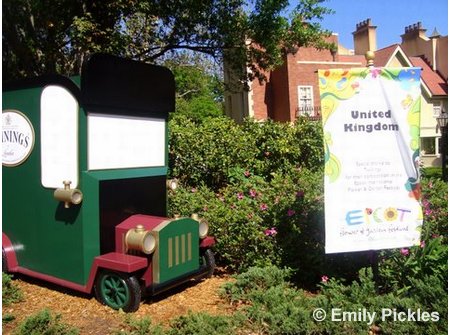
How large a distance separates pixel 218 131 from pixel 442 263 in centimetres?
486

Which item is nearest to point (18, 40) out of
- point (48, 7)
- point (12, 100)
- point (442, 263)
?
point (48, 7)

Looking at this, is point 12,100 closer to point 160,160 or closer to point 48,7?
point 160,160

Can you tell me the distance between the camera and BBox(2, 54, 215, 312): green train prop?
12.4 feet

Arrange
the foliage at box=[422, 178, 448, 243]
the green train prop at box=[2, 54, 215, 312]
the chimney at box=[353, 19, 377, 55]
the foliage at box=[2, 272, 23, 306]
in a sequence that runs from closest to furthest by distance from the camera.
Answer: the green train prop at box=[2, 54, 215, 312]
the foliage at box=[2, 272, 23, 306]
the foliage at box=[422, 178, 448, 243]
the chimney at box=[353, 19, 377, 55]

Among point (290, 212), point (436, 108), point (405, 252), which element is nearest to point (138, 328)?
point (290, 212)

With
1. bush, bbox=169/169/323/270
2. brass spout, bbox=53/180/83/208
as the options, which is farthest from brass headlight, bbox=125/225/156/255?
bush, bbox=169/169/323/270

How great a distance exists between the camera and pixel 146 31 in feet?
33.2

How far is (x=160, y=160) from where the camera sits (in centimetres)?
467

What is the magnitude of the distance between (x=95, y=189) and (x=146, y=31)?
7147mm

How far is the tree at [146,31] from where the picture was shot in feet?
29.6

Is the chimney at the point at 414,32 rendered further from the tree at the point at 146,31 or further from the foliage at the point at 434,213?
the foliage at the point at 434,213

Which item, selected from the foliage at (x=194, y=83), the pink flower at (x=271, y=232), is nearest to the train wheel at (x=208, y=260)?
the pink flower at (x=271, y=232)

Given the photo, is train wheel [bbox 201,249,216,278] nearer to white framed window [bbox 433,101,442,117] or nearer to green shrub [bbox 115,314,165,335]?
green shrub [bbox 115,314,165,335]

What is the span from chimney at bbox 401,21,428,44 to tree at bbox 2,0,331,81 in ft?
96.1
